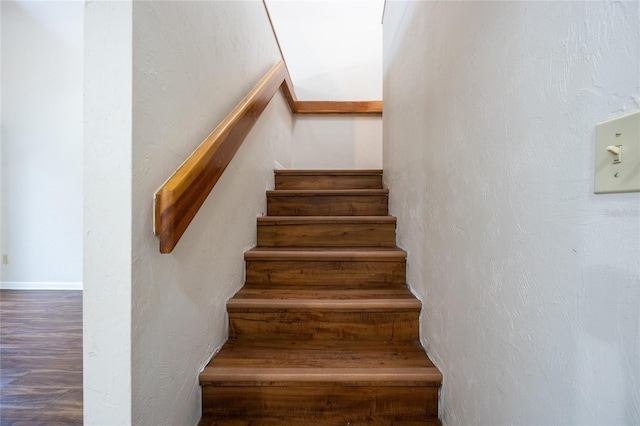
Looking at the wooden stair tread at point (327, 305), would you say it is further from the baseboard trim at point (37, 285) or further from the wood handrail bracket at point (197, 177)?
the baseboard trim at point (37, 285)

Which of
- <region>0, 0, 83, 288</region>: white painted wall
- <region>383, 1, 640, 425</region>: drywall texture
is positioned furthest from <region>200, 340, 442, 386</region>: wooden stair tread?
<region>0, 0, 83, 288</region>: white painted wall

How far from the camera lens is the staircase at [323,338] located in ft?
2.87

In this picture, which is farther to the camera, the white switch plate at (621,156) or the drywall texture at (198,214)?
the drywall texture at (198,214)

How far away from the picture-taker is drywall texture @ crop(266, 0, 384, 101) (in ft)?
9.45

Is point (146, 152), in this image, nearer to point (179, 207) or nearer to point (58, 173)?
point (179, 207)

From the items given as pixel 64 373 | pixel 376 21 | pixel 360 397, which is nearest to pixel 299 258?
pixel 360 397

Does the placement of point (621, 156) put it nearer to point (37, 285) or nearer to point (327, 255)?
point (327, 255)

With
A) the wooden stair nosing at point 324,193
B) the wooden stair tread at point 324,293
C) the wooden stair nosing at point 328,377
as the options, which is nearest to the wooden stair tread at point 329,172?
the wooden stair nosing at point 324,193

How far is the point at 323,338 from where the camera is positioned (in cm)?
109

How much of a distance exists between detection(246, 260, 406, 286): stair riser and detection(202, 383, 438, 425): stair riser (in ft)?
1.65

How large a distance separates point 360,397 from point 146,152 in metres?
1.00

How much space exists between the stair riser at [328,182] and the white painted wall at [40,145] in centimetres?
232

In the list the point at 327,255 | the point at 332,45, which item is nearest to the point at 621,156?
the point at 327,255

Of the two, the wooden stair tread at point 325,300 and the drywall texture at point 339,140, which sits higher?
the drywall texture at point 339,140
